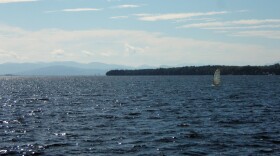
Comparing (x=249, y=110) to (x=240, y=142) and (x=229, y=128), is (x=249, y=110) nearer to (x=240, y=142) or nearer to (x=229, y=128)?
(x=229, y=128)

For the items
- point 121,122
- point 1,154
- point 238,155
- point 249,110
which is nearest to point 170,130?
point 121,122

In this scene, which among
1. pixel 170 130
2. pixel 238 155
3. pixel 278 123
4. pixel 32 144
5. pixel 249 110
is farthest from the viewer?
pixel 249 110

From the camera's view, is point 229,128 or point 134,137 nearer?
point 134,137

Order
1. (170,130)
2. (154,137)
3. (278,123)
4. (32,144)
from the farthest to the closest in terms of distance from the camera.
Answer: (278,123) < (170,130) < (154,137) < (32,144)

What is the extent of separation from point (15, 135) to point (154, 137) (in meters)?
13.6

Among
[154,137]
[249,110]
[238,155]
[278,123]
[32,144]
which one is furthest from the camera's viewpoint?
[249,110]

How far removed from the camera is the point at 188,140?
41.1 metres

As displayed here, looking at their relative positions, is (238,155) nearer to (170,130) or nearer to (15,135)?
(170,130)

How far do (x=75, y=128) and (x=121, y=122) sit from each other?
21.9 feet

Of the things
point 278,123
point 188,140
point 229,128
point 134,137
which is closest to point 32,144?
point 134,137

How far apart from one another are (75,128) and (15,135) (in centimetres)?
684

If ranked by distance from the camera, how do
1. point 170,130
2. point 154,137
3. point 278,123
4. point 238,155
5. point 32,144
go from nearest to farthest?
point 238,155, point 32,144, point 154,137, point 170,130, point 278,123

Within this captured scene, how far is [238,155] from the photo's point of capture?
35.0 m

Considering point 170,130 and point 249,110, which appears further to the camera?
point 249,110
